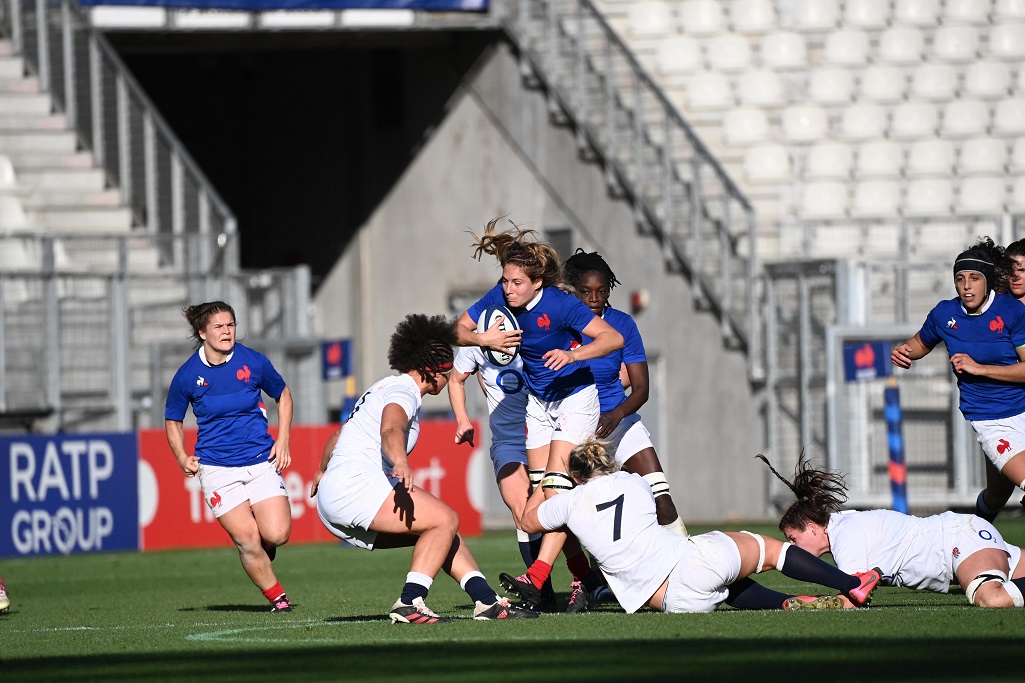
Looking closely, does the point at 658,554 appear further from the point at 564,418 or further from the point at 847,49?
the point at 847,49

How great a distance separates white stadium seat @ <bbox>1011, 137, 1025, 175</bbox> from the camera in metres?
23.5

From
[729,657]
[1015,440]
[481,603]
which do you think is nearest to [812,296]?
[1015,440]

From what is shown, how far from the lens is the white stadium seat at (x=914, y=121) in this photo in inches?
944

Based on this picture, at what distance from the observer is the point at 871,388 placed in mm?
20672

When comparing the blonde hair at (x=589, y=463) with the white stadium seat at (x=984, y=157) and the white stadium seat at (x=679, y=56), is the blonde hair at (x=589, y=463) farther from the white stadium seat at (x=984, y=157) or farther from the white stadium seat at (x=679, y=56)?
the white stadium seat at (x=679, y=56)

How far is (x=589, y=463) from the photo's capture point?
29.7 feet

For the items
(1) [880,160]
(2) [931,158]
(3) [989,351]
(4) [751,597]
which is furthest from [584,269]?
(2) [931,158]

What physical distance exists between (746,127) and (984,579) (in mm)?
16326

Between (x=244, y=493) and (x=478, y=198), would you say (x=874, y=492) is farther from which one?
Result: (x=244, y=493)

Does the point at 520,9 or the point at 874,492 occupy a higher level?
the point at 520,9

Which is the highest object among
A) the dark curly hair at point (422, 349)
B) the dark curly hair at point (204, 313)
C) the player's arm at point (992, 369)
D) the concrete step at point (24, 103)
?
the concrete step at point (24, 103)

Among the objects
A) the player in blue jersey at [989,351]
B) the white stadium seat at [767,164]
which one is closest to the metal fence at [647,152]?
the white stadium seat at [767,164]

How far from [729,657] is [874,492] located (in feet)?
44.2

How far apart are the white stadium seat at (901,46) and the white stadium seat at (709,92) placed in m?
2.24
